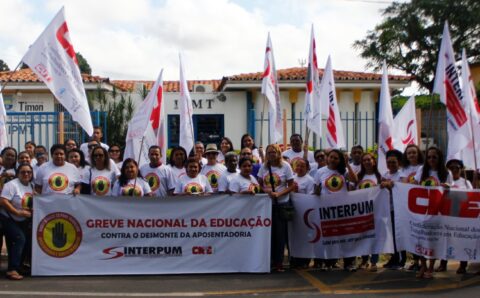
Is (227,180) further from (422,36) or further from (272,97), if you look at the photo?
(422,36)

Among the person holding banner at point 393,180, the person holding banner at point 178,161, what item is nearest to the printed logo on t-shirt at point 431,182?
the person holding banner at point 393,180

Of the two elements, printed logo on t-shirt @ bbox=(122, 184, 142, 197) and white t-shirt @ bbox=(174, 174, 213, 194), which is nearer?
printed logo on t-shirt @ bbox=(122, 184, 142, 197)

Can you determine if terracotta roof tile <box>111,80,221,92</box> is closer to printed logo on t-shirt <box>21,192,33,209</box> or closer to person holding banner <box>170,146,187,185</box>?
person holding banner <box>170,146,187,185</box>

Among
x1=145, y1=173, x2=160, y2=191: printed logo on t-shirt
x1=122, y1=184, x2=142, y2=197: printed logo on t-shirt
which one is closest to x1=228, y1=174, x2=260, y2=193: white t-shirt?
x1=145, y1=173, x2=160, y2=191: printed logo on t-shirt

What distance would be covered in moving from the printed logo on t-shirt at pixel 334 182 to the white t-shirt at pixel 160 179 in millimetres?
2075

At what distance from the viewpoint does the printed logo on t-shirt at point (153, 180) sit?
25.8ft

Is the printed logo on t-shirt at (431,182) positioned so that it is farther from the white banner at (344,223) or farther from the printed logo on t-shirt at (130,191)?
the printed logo on t-shirt at (130,191)

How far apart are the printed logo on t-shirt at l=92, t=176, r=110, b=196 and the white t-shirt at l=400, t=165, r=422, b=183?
3.87 meters

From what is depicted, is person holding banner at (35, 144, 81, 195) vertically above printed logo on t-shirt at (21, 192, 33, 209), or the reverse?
person holding banner at (35, 144, 81, 195)

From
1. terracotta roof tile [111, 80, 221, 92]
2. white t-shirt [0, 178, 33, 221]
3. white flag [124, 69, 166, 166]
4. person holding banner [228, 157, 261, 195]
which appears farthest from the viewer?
terracotta roof tile [111, 80, 221, 92]

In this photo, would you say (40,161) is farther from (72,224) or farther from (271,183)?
(271,183)

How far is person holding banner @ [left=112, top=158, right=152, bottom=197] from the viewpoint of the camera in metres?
7.37

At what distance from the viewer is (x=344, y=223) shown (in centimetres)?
773

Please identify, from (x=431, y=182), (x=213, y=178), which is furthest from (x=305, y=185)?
(x=431, y=182)
